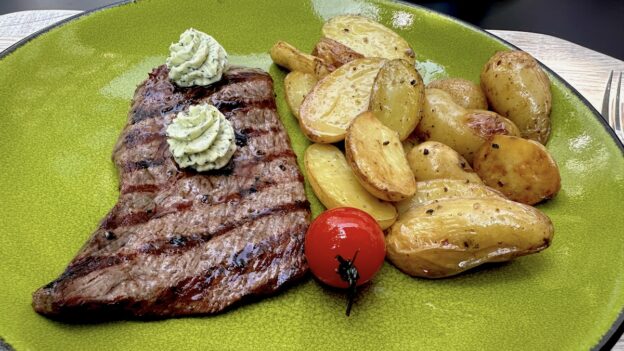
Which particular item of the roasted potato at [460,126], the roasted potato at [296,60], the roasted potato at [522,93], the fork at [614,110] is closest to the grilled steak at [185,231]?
the roasted potato at [296,60]

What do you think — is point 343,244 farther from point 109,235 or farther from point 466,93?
point 466,93

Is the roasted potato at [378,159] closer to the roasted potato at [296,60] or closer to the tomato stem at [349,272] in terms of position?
the tomato stem at [349,272]

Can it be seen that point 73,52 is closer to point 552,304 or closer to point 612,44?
point 552,304

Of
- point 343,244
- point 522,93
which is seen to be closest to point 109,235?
point 343,244

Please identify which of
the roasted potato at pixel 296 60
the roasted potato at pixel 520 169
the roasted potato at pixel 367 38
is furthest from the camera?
the roasted potato at pixel 367 38

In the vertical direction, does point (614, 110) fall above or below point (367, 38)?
below
